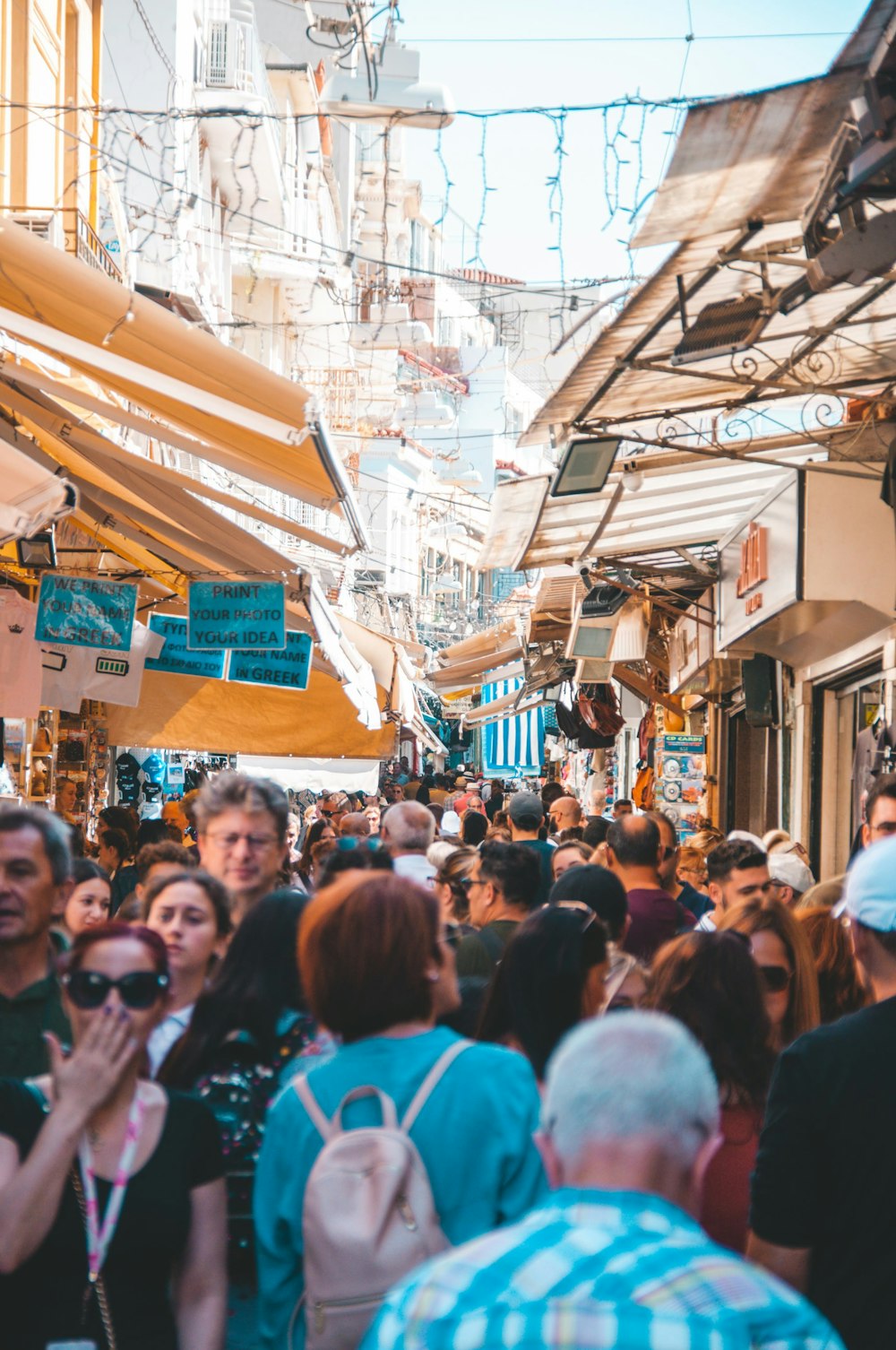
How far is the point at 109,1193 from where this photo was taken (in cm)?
286

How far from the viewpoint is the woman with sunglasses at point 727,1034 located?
3570mm

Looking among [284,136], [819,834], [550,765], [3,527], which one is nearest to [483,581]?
[550,765]

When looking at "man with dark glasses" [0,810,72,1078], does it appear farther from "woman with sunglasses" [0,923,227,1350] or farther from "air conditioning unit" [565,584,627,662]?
"air conditioning unit" [565,584,627,662]

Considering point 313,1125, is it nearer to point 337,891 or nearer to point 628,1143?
point 337,891

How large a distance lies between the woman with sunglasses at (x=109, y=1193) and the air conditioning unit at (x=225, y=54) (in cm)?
2581

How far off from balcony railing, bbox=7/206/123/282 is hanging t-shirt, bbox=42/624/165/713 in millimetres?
3026

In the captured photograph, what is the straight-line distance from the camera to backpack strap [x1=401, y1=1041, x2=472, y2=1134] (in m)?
2.95

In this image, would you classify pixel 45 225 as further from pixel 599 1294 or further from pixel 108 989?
pixel 599 1294

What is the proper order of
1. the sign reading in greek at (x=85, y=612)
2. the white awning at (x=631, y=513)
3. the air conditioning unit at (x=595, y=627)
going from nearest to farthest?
the sign reading in greek at (x=85, y=612)
the white awning at (x=631, y=513)
the air conditioning unit at (x=595, y=627)

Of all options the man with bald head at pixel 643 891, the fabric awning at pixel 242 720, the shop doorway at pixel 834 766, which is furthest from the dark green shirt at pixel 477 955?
the fabric awning at pixel 242 720

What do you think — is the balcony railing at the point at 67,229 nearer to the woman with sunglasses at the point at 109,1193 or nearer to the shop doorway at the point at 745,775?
the shop doorway at the point at 745,775

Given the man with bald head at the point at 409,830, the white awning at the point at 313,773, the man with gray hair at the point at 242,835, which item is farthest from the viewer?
the white awning at the point at 313,773

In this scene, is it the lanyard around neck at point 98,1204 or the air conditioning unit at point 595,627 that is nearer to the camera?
the lanyard around neck at point 98,1204

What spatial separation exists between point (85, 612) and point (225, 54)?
65.4 ft
